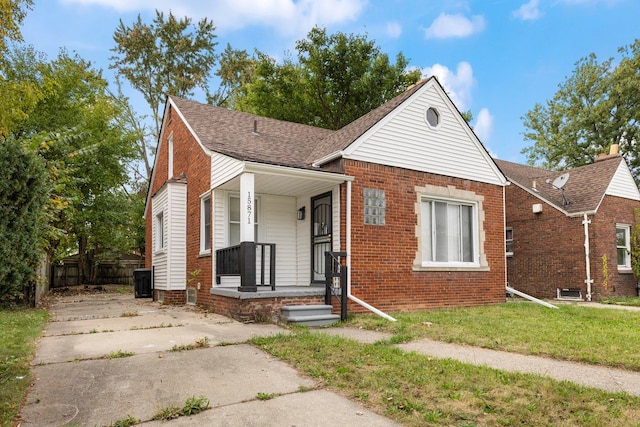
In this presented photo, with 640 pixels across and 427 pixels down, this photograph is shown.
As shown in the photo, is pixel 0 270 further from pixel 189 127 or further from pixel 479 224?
pixel 479 224

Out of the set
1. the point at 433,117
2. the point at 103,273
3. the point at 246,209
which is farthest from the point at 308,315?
the point at 103,273

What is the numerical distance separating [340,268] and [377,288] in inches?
56.0

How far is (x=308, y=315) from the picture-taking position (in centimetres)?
775

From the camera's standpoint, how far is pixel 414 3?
41.9ft

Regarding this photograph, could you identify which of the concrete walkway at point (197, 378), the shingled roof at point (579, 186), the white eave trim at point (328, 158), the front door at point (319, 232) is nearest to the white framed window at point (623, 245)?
the shingled roof at point (579, 186)

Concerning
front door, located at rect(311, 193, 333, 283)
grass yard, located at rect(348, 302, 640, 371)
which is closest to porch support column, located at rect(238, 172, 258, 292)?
grass yard, located at rect(348, 302, 640, 371)

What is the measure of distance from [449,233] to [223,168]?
560cm

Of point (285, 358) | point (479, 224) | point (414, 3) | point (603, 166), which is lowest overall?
point (285, 358)

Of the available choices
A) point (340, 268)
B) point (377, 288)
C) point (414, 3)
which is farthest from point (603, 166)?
point (340, 268)

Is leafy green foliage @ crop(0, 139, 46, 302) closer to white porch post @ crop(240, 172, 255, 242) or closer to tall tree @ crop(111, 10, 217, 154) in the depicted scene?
white porch post @ crop(240, 172, 255, 242)

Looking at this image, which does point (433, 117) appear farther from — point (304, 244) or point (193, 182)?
point (193, 182)

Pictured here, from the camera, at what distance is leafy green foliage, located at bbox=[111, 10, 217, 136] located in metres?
28.0

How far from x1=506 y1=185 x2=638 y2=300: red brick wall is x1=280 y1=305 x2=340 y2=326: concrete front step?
10762 mm

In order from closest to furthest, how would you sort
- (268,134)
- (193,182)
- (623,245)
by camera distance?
(193,182), (268,134), (623,245)
